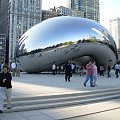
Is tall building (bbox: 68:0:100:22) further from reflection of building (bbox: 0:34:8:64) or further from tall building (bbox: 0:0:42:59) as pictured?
reflection of building (bbox: 0:34:8:64)

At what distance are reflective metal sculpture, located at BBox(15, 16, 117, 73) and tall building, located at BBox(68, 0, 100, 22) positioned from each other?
5122 inches

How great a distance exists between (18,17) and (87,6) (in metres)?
52.6

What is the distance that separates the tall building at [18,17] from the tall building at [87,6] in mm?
33302

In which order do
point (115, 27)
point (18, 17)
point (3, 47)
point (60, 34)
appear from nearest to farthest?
point (60, 34) → point (3, 47) → point (18, 17) → point (115, 27)

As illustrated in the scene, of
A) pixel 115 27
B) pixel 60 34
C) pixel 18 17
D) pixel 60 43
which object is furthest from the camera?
pixel 115 27

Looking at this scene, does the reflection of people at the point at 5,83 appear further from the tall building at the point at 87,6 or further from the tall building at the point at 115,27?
the tall building at the point at 115,27

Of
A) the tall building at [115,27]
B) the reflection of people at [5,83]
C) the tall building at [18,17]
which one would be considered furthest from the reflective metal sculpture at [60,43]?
the tall building at [115,27]

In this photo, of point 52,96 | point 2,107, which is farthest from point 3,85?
point 52,96

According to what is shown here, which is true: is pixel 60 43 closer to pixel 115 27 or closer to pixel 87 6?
pixel 87 6

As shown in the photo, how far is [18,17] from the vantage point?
124m

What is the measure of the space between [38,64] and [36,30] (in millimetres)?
3324

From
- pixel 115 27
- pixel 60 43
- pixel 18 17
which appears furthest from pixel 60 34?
pixel 115 27

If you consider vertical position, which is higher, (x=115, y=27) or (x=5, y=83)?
(x=115, y=27)

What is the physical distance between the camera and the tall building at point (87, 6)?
6201 inches
